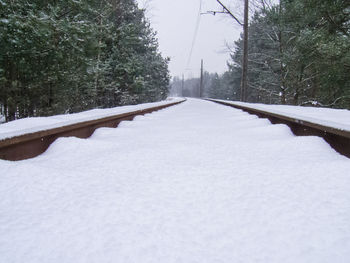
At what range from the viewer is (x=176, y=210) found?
1.01 metres

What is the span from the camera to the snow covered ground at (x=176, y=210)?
2.47ft

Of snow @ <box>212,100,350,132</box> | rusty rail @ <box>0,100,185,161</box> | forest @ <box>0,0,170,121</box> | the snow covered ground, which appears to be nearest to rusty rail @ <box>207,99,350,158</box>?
snow @ <box>212,100,350,132</box>

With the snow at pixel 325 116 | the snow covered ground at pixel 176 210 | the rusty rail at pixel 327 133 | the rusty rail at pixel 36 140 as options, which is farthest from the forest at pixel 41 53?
the rusty rail at pixel 327 133

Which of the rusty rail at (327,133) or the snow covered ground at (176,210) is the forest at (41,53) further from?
the rusty rail at (327,133)

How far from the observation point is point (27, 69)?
6.57 metres

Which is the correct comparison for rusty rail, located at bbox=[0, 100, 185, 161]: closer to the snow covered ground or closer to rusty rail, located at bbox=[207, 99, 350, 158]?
the snow covered ground

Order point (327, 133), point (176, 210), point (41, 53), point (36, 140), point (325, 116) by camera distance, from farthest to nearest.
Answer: point (41, 53)
point (325, 116)
point (327, 133)
point (36, 140)
point (176, 210)

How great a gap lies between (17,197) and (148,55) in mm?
22895

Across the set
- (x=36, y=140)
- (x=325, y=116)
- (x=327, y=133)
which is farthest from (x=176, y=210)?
(x=325, y=116)

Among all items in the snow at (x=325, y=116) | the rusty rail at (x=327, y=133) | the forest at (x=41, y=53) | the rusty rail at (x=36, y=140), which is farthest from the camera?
the forest at (x=41, y=53)

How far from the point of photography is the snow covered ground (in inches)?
29.6

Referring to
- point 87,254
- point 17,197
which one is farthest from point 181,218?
point 17,197

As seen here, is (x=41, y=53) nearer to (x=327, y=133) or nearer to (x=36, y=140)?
(x=36, y=140)

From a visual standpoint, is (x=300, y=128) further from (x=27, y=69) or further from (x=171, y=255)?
(x=27, y=69)
